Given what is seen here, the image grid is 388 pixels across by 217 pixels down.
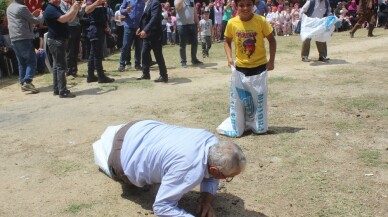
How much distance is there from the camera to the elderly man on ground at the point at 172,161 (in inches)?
119

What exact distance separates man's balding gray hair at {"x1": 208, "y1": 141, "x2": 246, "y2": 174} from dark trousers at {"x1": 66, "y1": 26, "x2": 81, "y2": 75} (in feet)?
22.4

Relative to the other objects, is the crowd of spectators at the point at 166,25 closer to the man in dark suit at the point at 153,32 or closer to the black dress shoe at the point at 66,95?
the man in dark suit at the point at 153,32

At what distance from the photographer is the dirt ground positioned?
152 inches

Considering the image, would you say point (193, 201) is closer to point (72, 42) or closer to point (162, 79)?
point (162, 79)

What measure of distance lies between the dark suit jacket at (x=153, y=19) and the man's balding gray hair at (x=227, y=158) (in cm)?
573

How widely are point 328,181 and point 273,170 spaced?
0.53 m

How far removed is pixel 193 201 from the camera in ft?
12.6

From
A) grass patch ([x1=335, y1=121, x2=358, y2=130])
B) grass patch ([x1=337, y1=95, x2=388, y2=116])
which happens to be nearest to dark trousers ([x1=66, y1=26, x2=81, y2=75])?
grass patch ([x1=337, y1=95, x2=388, y2=116])

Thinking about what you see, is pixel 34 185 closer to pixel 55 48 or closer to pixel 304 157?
pixel 304 157

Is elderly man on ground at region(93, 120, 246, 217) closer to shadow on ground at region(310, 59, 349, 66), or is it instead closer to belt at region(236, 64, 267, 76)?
belt at region(236, 64, 267, 76)

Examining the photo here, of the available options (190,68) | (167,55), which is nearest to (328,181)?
(190,68)

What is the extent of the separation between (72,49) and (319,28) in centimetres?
525

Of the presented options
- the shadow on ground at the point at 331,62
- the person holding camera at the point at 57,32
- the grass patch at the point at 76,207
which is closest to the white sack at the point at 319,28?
the shadow on ground at the point at 331,62

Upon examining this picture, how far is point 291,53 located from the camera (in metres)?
12.4
